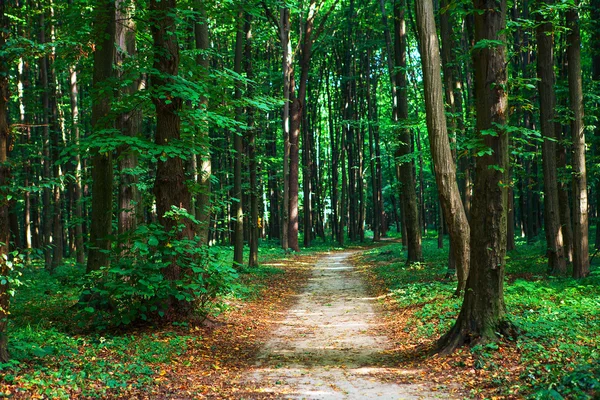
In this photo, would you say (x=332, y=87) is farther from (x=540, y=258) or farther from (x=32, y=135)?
(x=540, y=258)

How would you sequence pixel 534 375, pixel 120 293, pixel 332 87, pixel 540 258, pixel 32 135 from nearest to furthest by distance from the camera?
pixel 534 375 < pixel 120 293 < pixel 540 258 < pixel 32 135 < pixel 332 87

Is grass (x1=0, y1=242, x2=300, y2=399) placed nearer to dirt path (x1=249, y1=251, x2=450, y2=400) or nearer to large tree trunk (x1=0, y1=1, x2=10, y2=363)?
large tree trunk (x1=0, y1=1, x2=10, y2=363)

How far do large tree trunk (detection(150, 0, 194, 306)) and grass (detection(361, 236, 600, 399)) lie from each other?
172 inches

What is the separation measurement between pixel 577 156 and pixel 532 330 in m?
6.76

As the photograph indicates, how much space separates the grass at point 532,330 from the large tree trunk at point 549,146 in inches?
26.9

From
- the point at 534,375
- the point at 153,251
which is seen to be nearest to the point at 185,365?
the point at 153,251

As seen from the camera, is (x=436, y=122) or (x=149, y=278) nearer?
(x=149, y=278)

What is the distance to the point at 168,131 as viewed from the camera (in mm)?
8859

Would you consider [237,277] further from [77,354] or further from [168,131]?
[77,354]

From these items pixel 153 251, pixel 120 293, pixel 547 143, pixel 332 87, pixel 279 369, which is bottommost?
pixel 279 369

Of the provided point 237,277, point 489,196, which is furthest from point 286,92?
point 489,196

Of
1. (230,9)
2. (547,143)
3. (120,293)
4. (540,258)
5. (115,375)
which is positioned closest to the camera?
(115,375)

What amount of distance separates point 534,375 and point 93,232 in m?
7.78

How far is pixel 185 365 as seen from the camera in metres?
7.07
